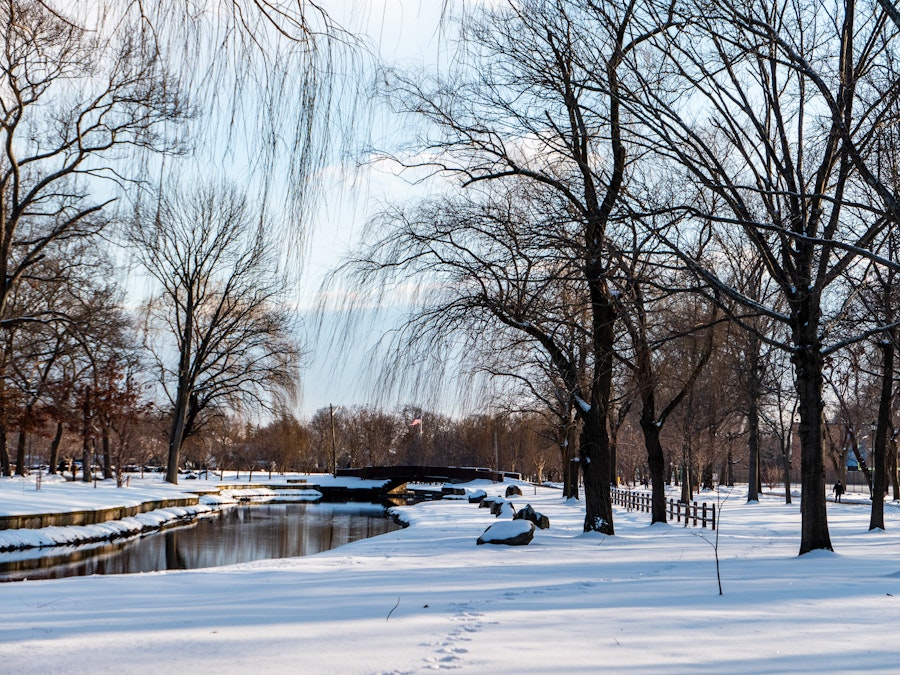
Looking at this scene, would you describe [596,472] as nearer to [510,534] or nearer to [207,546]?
[510,534]

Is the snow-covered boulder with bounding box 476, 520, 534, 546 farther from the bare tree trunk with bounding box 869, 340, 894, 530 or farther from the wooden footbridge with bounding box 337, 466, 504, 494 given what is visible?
the wooden footbridge with bounding box 337, 466, 504, 494

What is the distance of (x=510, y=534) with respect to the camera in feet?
52.8

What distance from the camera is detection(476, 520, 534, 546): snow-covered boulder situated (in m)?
15.9

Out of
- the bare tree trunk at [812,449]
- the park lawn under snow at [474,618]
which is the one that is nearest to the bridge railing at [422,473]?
the bare tree trunk at [812,449]

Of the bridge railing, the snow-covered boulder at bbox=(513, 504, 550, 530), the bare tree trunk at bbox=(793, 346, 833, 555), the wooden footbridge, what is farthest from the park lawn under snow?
the bridge railing

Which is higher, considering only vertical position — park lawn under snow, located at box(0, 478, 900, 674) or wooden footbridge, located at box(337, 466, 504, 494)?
park lawn under snow, located at box(0, 478, 900, 674)

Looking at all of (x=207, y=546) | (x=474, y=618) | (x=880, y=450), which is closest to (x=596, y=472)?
(x=880, y=450)

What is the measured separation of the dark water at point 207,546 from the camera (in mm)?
17297

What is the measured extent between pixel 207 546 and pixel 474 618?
16409mm

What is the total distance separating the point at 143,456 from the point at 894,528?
226ft

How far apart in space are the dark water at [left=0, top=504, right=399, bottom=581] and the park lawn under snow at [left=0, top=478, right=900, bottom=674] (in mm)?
6197

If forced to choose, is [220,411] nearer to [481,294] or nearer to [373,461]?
[481,294]

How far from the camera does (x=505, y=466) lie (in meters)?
83.6

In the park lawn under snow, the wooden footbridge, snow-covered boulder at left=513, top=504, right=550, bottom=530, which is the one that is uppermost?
the park lawn under snow
